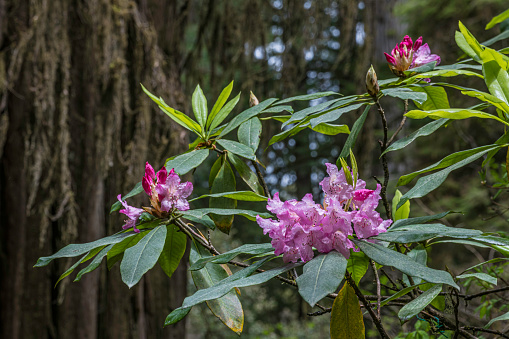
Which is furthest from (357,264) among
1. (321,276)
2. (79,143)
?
(79,143)

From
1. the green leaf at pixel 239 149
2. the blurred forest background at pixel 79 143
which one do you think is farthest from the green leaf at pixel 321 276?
the blurred forest background at pixel 79 143

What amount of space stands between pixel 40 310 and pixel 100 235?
0.40m

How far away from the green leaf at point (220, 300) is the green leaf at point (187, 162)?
13 centimetres

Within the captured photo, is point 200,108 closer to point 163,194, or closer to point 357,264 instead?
point 163,194

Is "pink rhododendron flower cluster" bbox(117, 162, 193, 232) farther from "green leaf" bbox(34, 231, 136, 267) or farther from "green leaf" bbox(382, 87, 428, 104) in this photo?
"green leaf" bbox(382, 87, 428, 104)

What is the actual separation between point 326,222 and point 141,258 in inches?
8.5

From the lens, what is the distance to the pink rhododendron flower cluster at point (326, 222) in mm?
482

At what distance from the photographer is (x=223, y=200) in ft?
2.49

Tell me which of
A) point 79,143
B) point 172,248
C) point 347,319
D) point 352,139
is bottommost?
point 347,319

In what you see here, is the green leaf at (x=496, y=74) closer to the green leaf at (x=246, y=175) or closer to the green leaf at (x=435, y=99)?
the green leaf at (x=435, y=99)

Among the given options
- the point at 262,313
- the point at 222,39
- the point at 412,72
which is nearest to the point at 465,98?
the point at 222,39

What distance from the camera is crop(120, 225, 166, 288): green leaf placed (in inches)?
20.1

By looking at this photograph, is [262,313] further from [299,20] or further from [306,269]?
[306,269]

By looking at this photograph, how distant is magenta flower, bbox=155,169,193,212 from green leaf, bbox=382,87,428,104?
299 millimetres
